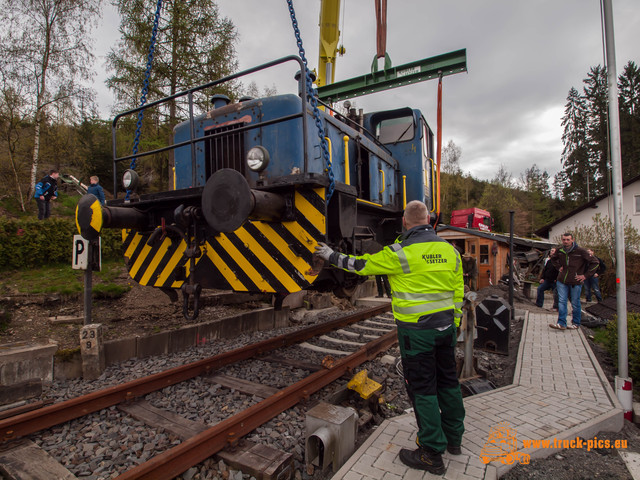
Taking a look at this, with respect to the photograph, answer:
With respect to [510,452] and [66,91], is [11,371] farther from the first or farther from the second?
[66,91]

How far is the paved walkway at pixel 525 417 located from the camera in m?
2.40

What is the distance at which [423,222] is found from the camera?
2.70 metres

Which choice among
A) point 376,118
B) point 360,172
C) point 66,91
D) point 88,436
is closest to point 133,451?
point 88,436

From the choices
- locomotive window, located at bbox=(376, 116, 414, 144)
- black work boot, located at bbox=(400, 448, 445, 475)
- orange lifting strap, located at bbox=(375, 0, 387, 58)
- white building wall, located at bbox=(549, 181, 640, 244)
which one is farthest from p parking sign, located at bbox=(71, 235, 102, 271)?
white building wall, located at bbox=(549, 181, 640, 244)

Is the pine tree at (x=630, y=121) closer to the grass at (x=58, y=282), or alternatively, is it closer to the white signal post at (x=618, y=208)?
the white signal post at (x=618, y=208)

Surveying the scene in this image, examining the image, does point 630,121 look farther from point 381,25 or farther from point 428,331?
point 428,331

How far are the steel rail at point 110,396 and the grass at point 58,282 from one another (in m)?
4.53

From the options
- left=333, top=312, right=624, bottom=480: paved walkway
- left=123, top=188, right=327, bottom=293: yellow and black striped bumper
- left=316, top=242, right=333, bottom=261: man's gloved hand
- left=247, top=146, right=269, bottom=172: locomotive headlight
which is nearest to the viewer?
left=333, top=312, right=624, bottom=480: paved walkway

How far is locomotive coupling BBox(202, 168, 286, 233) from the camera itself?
2.82 m

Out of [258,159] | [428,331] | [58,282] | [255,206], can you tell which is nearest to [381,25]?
[258,159]

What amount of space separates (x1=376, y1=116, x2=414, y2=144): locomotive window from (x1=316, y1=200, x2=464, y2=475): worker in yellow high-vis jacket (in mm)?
4184

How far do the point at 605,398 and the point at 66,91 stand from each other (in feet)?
58.6

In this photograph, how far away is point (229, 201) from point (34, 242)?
766cm

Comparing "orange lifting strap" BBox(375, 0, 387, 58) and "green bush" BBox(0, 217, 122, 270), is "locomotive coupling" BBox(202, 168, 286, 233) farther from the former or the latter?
"green bush" BBox(0, 217, 122, 270)
